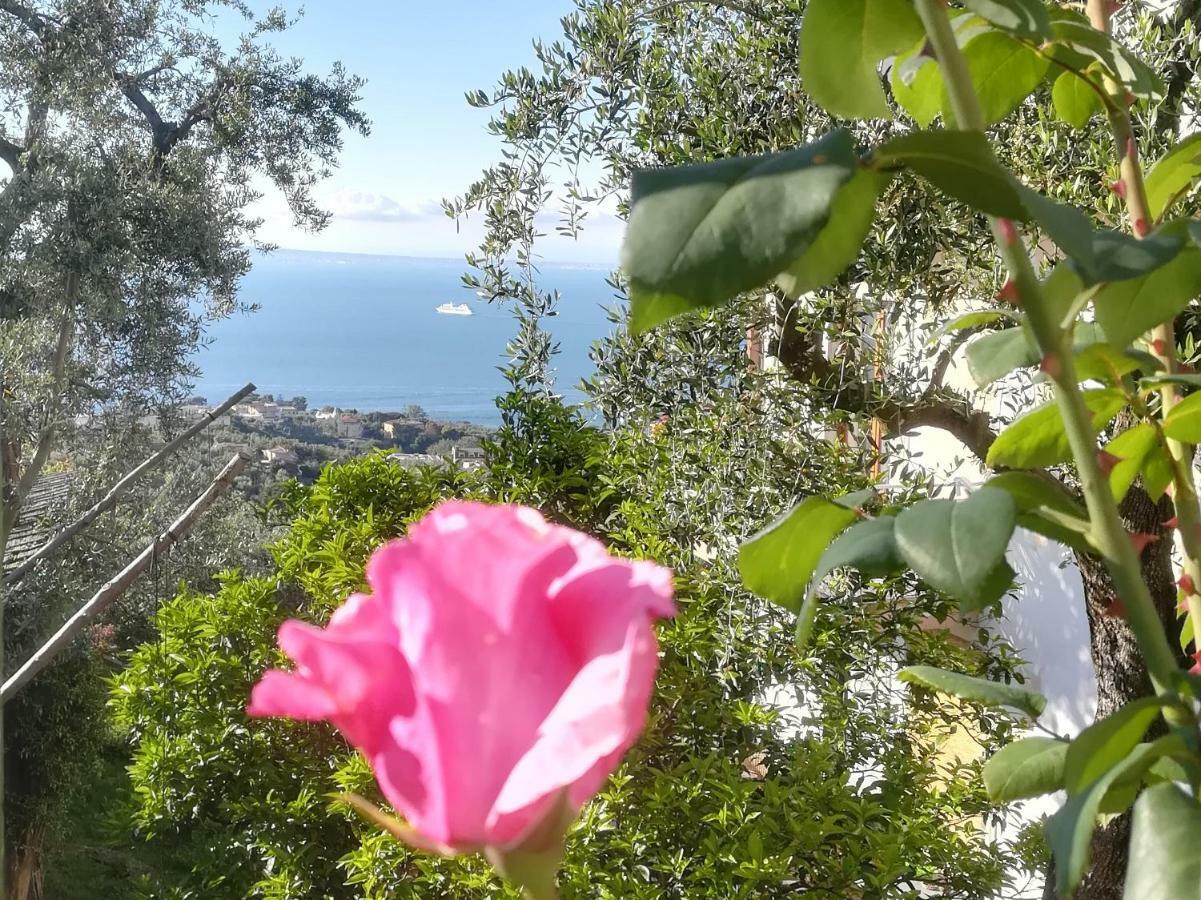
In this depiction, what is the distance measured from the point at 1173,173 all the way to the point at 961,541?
0.39 metres

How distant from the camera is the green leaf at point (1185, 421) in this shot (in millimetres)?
523

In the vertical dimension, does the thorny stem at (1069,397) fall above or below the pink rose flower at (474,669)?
above

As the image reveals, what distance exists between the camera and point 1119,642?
6.68ft

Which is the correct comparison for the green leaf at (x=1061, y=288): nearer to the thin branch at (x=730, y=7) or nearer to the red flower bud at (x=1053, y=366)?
the red flower bud at (x=1053, y=366)

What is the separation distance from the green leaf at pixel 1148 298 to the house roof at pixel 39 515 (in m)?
5.86

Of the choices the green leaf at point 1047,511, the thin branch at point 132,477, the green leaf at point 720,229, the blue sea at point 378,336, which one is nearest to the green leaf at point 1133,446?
the green leaf at point 1047,511

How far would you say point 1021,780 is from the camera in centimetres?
54

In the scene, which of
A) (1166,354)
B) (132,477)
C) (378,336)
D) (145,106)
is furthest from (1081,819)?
(378,336)

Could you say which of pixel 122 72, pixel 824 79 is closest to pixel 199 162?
pixel 122 72

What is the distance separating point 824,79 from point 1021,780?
0.42 metres

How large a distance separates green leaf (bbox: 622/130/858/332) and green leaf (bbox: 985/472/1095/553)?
0.65ft

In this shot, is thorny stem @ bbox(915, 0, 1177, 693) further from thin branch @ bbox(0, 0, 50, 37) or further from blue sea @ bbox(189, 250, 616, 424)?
thin branch @ bbox(0, 0, 50, 37)

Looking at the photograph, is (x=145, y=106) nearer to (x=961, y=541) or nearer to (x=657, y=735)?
(x=657, y=735)

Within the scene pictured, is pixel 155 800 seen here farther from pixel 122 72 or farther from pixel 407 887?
pixel 122 72
